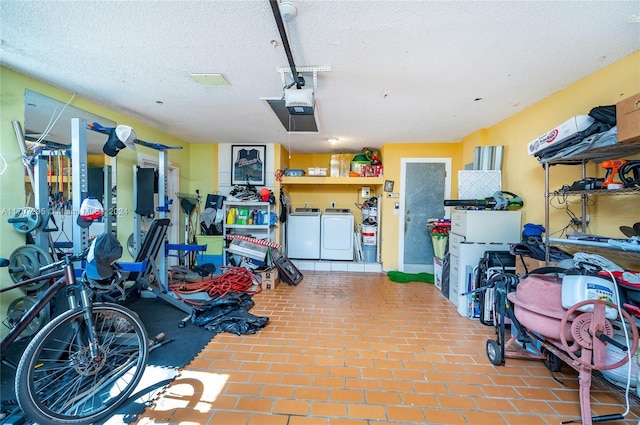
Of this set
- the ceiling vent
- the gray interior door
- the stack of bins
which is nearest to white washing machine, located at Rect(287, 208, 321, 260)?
the stack of bins

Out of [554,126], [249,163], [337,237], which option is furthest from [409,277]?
[249,163]

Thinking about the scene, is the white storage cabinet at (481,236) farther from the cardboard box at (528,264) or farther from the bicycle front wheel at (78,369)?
the bicycle front wheel at (78,369)

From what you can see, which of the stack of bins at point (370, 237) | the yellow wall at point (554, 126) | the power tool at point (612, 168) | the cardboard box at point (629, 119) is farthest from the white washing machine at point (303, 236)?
the cardboard box at point (629, 119)

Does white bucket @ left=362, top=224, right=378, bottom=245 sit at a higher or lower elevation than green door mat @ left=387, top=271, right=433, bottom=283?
higher

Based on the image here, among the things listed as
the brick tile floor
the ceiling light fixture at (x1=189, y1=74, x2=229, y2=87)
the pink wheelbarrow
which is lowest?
the brick tile floor

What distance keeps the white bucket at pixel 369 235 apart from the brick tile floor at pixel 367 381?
215 centimetres

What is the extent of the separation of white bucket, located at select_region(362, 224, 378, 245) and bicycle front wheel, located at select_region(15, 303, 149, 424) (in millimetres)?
3747

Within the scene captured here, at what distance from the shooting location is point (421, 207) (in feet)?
14.8

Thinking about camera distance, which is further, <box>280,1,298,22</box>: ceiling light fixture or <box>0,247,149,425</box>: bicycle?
<box>280,1,298,22</box>: ceiling light fixture

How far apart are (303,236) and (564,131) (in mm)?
3898

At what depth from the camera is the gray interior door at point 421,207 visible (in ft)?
14.7

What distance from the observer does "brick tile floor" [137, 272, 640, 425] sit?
146 centimetres

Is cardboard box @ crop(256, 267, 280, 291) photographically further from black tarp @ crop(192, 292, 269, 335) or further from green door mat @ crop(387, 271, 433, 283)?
green door mat @ crop(387, 271, 433, 283)

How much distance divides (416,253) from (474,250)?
1.73 meters
